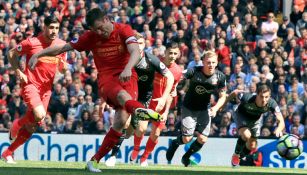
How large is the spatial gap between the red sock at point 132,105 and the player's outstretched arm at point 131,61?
0.40m

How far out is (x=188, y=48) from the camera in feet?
90.1

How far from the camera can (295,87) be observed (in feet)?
82.7

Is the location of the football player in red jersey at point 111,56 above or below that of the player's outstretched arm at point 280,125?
above

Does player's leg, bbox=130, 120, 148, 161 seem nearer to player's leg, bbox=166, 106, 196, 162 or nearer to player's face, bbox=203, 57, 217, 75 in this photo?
player's leg, bbox=166, 106, 196, 162

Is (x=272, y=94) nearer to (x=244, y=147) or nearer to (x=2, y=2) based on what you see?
(x=244, y=147)

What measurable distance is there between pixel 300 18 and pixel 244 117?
317 inches

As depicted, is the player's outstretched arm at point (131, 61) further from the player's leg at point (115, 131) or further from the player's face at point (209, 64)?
the player's face at point (209, 64)

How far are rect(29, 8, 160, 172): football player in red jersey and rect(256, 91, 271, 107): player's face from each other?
16.4 feet

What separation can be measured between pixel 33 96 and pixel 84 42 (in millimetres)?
3301

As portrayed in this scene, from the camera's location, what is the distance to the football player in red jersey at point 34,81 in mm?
18297

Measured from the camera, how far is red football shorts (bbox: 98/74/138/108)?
15039 millimetres

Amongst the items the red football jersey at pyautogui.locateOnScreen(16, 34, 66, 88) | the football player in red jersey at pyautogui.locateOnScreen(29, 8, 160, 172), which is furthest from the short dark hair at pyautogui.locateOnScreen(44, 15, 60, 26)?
the football player in red jersey at pyautogui.locateOnScreen(29, 8, 160, 172)

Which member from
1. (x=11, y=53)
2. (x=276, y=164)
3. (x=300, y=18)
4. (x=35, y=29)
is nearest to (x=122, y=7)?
(x=35, y=29)

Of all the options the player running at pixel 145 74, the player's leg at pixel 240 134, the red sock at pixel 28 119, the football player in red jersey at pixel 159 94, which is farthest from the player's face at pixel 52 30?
the player's leg at pixel 240 134
